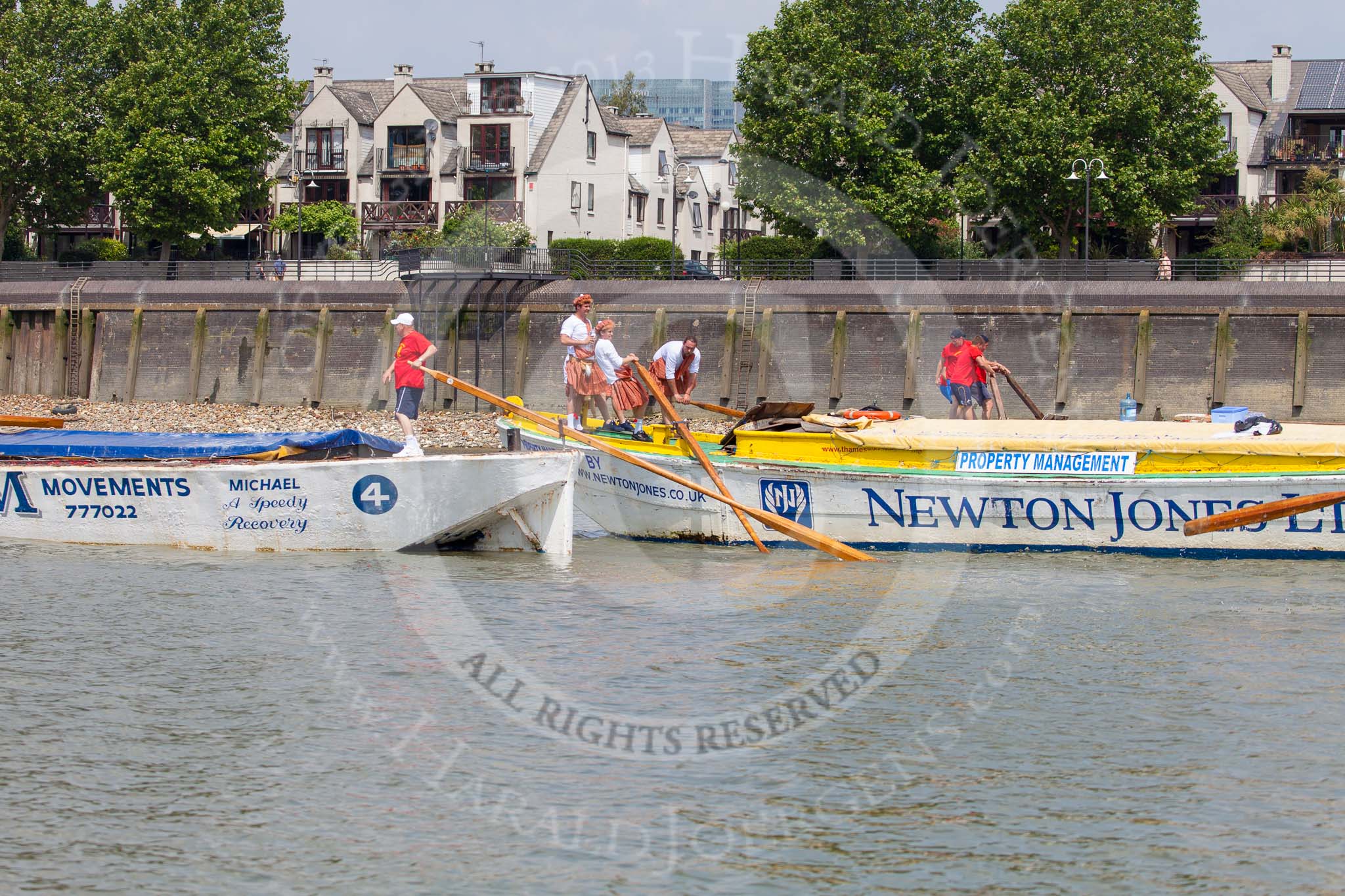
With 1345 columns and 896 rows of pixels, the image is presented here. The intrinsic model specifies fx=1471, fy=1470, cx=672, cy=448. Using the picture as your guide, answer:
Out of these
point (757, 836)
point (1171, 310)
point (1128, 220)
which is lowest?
point (757, 836)

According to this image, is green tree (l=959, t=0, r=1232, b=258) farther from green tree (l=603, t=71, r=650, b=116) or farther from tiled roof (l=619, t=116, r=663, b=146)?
green tree (l=603, t=71, r=650, b=116)

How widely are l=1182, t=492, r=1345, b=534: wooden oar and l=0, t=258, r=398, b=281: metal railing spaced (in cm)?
3428

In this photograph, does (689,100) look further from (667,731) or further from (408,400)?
(667,731)

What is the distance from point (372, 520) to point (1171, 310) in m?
26.4

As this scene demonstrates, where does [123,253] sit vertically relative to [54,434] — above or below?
above

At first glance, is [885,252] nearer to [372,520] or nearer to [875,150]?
[875,150]

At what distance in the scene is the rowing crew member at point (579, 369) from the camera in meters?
18.2

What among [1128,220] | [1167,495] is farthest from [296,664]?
[1128,220]

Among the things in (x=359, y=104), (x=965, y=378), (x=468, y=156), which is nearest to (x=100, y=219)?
(x=359, y=104)

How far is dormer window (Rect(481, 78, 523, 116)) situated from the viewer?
6241cm

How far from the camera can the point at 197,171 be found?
51.4m

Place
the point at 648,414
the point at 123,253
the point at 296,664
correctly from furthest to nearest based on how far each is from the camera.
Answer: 1. the point at 123,253
2. the point at 648,414
3. the point at 296,664

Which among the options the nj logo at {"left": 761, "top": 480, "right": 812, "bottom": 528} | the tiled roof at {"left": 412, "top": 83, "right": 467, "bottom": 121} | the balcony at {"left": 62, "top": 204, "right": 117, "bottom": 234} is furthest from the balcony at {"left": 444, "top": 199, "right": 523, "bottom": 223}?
the nj logo at {"left": 761, "top": 480, "right": 812, "bottom": 528}

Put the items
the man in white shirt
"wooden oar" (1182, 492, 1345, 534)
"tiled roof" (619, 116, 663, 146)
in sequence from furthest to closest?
"tiled roof" (619, 116, 663, 146), the man in white shirt, "wooden oar" (1182, 492, 1345, 534)
